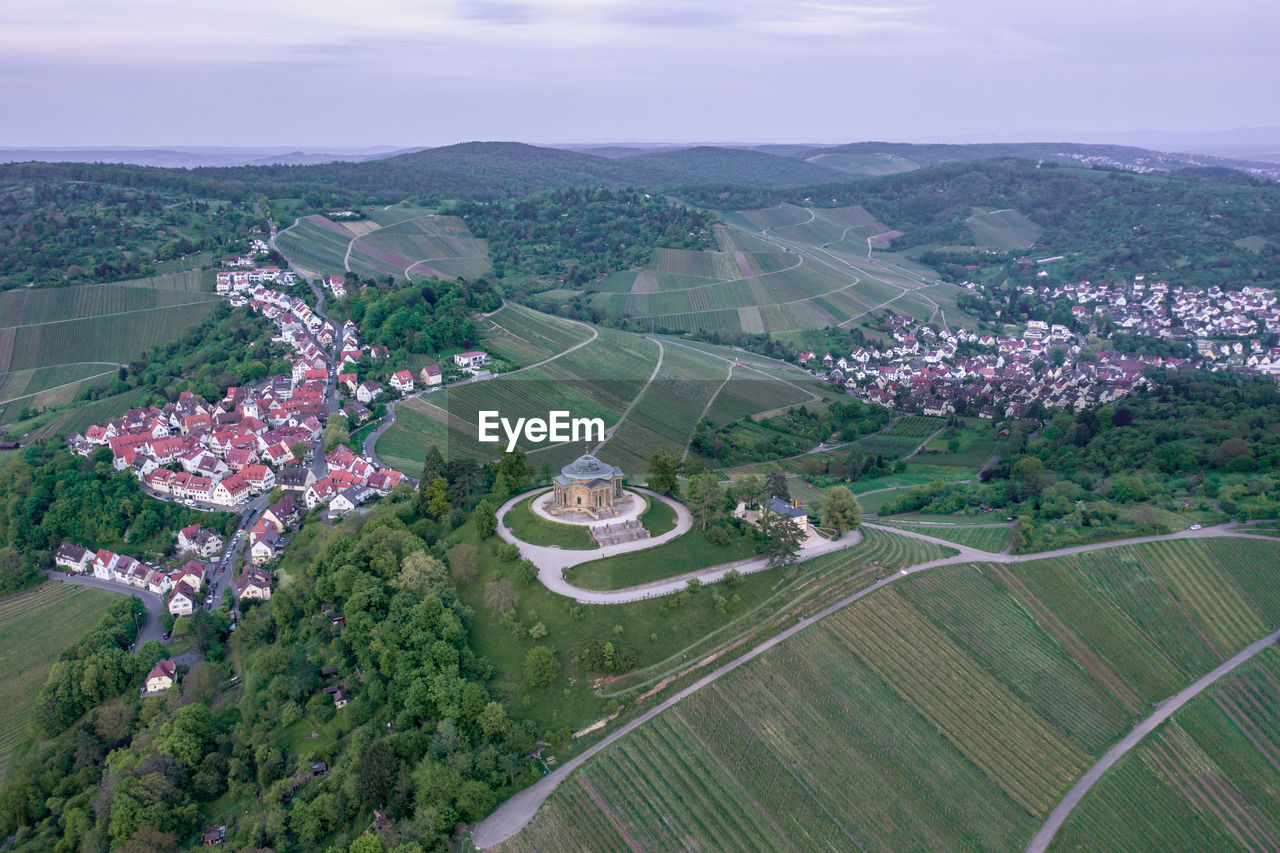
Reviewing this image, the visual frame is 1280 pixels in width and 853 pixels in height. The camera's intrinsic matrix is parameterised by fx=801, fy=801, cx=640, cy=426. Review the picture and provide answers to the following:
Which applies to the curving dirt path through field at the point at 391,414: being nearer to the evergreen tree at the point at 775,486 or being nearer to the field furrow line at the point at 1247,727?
the evergreen tree at the point at 775,486

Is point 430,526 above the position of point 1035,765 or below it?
above

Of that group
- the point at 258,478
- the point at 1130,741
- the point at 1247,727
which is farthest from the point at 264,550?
the point at 1247,727

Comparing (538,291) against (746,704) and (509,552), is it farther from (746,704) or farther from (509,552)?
(746,704)

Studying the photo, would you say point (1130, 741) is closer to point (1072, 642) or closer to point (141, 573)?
point (1072, 642)

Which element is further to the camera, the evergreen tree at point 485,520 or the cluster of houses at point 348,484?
the cluster of houses at point 348,484

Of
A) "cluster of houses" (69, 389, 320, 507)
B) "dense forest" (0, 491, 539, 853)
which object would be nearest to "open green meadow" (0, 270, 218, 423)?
"cluster of houses" (69, 389, 320, 507)

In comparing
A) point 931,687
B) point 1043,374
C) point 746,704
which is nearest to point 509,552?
point 746,704

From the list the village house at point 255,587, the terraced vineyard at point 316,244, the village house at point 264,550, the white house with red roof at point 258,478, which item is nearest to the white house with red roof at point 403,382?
the white house with red roof at point 258,478
